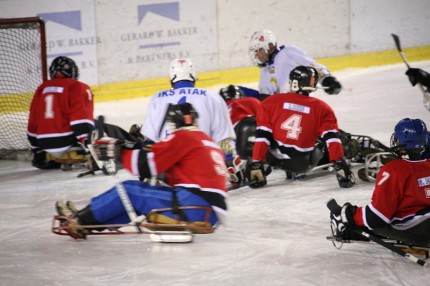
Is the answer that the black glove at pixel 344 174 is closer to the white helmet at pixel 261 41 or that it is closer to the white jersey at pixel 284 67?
the white jersey at pixel 284 67

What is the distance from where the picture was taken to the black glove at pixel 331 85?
7539 millimetres

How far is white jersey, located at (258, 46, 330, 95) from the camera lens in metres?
7.88

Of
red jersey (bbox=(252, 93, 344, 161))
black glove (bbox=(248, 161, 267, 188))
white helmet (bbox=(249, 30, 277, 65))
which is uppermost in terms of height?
white helmet (bbox=(249, 30, 277, 65))

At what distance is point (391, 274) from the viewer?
15.3ft

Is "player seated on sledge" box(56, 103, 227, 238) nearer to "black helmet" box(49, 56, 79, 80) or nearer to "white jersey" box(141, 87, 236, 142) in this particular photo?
"white jersey" box(141, 87, 236, 142)

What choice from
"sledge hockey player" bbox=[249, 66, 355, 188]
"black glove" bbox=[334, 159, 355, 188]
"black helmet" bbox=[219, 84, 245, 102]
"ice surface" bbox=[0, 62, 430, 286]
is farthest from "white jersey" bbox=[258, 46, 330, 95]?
"black glove" bbox=[334, 159, 355, 188]

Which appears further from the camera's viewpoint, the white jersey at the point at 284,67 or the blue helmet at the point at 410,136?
the white jersey at the point at 284,67

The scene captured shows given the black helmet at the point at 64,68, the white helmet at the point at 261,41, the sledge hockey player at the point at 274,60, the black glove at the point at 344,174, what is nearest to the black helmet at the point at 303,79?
the black glove at the point at 344,174

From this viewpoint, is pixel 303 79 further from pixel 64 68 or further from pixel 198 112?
pixel 64 68

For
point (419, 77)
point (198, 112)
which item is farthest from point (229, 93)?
point (419, 77)

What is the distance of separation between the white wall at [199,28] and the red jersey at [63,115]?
9.40 ft

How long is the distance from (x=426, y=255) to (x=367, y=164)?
204cm

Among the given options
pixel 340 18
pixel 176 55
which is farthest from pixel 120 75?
pixel 340 18

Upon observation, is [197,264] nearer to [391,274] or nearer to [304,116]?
[391,274]
